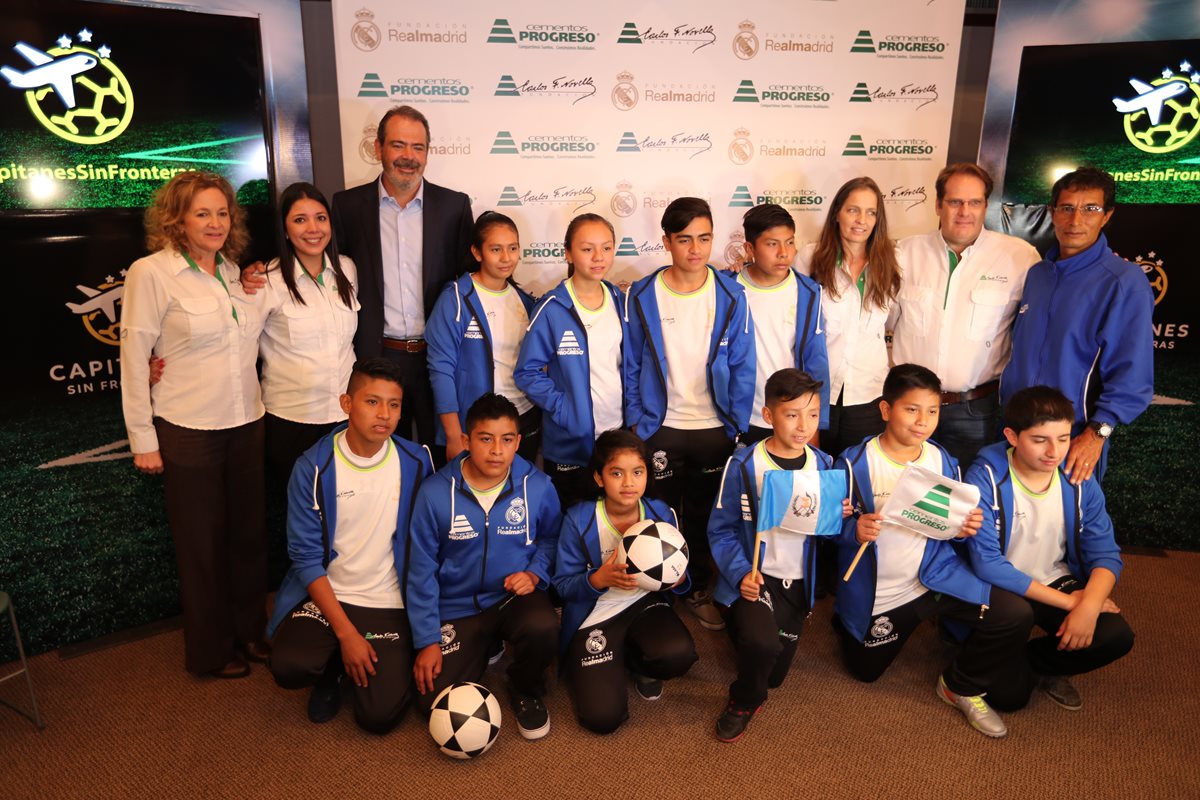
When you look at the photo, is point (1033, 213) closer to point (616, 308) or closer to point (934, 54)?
point (934, 54)

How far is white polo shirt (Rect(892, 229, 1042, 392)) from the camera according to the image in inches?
137

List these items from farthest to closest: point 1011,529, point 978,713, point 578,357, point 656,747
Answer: point 578,357 < point 1011,529 < point 978,713 < point 656,747

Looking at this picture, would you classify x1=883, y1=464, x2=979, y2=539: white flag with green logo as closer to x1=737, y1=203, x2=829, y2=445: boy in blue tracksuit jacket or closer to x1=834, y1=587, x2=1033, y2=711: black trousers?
x1=834, y1=587, x2=1033, y2=711: black trousers

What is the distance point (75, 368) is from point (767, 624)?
119 inches

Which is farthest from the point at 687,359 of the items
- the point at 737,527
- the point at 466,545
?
the point at 466,545

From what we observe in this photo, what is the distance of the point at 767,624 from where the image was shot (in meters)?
2.89

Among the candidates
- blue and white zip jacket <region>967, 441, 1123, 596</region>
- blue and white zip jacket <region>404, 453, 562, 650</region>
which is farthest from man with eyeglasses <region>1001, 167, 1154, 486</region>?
blue and white zip jacket <region>404, 453, 562, 650</region>

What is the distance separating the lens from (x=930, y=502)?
9.21 ft

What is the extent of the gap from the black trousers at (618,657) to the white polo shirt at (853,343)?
4.29 feet

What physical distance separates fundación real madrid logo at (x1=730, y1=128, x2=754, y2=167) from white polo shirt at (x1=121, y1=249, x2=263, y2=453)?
2.41 metres

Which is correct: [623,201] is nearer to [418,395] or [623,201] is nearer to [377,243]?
[377,243]

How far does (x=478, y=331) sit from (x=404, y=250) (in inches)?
20.6

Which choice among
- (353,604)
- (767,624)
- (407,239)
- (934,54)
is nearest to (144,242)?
(407,239)

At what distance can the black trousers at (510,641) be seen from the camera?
2.88 meters
